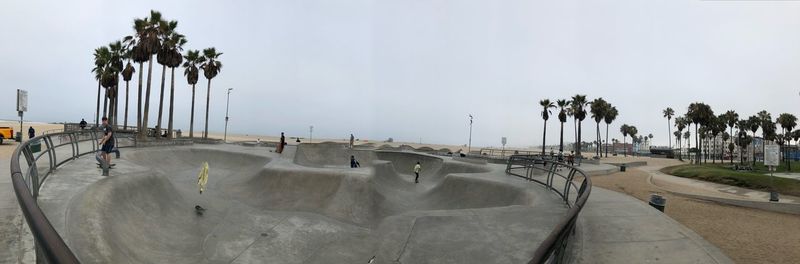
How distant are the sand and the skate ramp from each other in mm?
4140

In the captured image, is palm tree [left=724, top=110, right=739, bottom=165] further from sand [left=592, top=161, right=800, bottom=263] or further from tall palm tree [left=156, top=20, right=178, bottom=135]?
tall palm tree [left=156, top=20, right=178, bottom=135]

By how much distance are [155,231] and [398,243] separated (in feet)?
21.5

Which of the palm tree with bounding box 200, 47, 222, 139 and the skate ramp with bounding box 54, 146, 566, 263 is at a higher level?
the palm tree with bounding box 200, 47, 222, 139

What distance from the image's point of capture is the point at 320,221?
13203 mm

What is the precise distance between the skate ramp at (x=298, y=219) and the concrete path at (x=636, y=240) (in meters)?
0.94

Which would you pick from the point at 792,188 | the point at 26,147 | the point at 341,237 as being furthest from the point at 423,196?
Result: the point at 792,188

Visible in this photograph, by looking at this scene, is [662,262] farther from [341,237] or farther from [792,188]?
[792,188]

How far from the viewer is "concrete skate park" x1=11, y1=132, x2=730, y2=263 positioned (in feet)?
20.4

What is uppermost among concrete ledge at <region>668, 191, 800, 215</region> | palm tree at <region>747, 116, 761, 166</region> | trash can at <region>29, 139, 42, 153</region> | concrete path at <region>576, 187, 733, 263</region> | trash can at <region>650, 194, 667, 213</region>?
palm tree at <region>747, 116, 761, 166</region>

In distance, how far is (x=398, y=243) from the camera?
8.65m

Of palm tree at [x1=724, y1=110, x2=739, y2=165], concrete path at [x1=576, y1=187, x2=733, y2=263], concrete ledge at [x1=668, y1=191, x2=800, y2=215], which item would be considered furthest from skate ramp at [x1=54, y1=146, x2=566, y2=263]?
palm tree at [x1=724, y1=110, x2=739, y2=165]

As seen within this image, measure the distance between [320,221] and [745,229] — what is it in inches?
530

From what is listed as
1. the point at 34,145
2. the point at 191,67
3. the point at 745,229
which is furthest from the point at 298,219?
the point at 191,67

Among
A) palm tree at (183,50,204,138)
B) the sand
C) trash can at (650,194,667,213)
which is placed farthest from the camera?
palm tree at (183,50,204,138)
